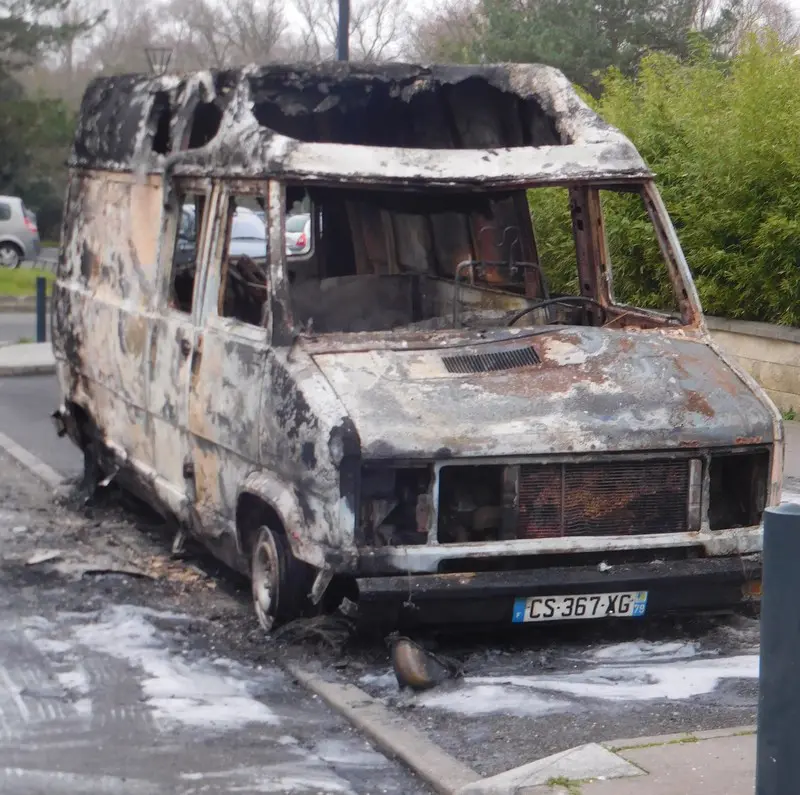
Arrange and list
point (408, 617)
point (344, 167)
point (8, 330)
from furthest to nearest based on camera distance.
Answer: point (8, 330) → point (344, 167) → point (408, 617)

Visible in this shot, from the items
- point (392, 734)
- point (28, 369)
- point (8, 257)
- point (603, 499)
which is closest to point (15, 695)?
point (392, 734)

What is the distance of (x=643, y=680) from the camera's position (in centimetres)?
580

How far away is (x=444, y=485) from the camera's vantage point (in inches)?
240

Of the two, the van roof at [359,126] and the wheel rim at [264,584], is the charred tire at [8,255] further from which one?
the wheel rim at [264,584]

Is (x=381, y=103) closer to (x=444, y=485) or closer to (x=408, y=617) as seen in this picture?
(x=444, y=485)

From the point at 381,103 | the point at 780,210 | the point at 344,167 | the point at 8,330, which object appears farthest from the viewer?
the point at 8,330

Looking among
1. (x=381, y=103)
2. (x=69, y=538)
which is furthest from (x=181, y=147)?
(x=69, y=538)

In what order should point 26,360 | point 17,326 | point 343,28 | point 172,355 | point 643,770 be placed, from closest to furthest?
1. point 643,770
2. point 172,355
3. point 343,28
4. point 26,360
5. point 17,326

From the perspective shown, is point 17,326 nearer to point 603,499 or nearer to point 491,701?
point 603,499

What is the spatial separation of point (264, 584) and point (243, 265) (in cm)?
232

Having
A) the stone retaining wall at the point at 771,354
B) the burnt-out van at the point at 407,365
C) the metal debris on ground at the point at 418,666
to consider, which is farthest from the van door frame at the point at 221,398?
the stone retaining wall at the point at 771,354

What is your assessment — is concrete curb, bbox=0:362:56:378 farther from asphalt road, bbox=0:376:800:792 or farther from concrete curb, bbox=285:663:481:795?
concrete curb, bbox=285:663:481:795

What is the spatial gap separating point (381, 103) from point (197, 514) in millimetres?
2678

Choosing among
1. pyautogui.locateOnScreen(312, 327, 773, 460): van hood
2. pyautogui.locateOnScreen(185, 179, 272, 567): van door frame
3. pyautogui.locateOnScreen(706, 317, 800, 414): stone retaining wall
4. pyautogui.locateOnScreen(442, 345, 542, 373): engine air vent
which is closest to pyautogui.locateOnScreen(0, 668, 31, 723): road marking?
pyautogui.locateOnScreen(185, 179, 272, 567): van door frame
